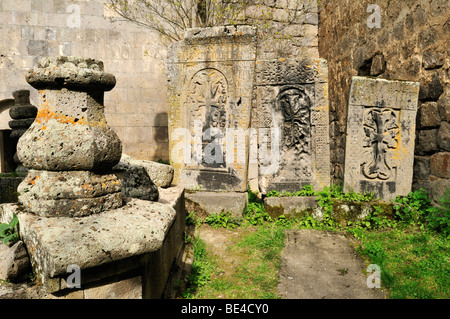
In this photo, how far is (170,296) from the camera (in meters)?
2.09

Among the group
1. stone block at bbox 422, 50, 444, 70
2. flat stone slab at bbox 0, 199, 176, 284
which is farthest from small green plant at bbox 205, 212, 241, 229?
stone block at bbox 422, 50, 444, 70

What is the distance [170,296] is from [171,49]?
317cm

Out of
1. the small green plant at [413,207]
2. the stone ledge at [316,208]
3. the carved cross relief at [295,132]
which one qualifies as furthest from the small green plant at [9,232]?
the small green plant at [413,207]

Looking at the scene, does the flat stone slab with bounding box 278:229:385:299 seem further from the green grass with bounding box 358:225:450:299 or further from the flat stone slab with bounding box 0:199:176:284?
the flat stone slab with bounding box 0:199:176:284

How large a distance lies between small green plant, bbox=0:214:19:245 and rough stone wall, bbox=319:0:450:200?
4.10m

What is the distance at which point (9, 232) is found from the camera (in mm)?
1449

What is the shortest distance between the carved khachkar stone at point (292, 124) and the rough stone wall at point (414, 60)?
1.21 meters

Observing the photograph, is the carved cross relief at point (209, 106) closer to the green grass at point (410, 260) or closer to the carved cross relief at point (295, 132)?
the carved cross relief at point (295, 132)

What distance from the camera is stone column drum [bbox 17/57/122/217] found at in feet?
4.44

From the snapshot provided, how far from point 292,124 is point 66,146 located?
10.6 feet

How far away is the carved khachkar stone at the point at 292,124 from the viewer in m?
4.01

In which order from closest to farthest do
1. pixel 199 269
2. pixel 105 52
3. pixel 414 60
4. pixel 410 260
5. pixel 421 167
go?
1. pixel 199 269
2. pixel 410 260
3. pixel 421 167
4. pixel 414 60
5. pixel 105 52

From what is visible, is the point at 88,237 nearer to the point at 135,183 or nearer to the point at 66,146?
the point at 66,146

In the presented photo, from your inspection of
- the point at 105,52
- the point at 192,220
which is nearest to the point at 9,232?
the point at 192,220
